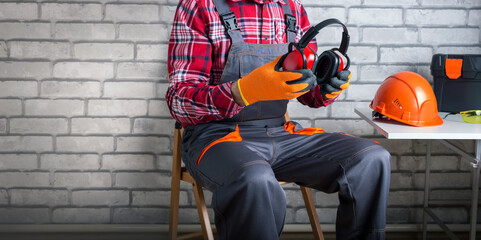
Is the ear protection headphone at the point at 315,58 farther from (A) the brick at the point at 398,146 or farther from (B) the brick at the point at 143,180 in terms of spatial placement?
(B) the brick at the point at 143,180

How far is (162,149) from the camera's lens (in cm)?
234

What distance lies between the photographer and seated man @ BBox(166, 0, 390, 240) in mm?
1266

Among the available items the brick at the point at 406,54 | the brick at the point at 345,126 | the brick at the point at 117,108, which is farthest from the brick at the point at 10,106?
the brick at the point at 406,54

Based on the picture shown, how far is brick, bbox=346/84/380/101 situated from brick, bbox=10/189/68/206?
5.00 ft

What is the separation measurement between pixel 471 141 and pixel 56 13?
2.16m

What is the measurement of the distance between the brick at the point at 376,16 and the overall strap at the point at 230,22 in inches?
34.3

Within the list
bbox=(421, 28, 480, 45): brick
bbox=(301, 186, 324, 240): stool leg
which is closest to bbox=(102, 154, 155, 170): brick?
bbox=(301, 186, 324, 240): stool leg

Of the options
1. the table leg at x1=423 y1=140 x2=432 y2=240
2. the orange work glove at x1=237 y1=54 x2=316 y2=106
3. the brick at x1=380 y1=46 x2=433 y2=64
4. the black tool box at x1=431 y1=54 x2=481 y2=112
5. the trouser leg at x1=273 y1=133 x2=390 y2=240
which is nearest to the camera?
the orange work glove at x1=237 y1=54 x2=316 y2=106

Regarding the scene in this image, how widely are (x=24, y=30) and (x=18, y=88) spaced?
282mm

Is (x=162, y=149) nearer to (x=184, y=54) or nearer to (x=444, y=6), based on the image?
(x=184, y=54)

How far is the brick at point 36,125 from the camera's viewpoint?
2.29 metres

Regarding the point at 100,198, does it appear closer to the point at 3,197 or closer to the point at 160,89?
the point at 3,197

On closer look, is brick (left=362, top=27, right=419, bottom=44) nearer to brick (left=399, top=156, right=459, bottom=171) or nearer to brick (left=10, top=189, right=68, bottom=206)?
brick (left=399, top=156, right=459, bottom=171)

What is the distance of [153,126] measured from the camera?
2.31 metres
